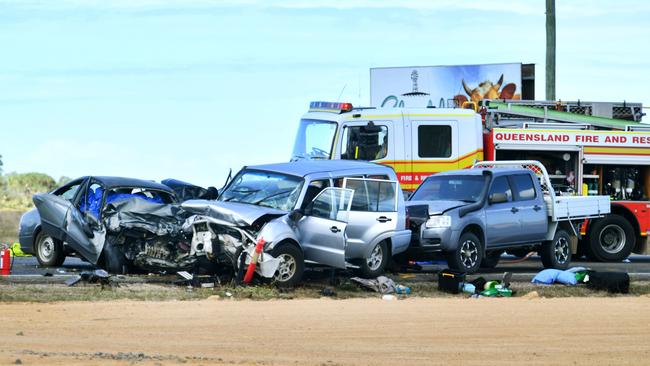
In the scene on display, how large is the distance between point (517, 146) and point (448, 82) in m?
16.8

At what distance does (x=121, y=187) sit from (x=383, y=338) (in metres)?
7.46

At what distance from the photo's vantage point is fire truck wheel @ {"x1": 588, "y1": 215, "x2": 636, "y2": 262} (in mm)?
24859

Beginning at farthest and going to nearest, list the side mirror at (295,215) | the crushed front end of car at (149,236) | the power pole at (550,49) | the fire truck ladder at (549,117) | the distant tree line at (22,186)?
the distant tree line at (22,186) < the power pole at (550,49) < the fire truck ladder at (549,117) < the crushed front end of car at (149,236) < the side mirror at (295,215)

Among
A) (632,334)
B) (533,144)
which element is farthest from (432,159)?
(632,334)

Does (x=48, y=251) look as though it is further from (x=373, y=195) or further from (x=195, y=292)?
(x=373, y=195)

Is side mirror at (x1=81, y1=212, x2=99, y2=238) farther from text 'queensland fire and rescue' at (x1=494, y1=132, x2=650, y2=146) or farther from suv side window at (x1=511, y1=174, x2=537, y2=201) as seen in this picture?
text 'queensland fire and rescue' at (x1=494, y1=132, x2=650, y2=146)

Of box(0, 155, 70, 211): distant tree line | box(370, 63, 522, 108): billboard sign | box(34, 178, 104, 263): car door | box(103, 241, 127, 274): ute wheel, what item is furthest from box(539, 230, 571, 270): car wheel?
box(0, 155, 70, 211): distant tree line

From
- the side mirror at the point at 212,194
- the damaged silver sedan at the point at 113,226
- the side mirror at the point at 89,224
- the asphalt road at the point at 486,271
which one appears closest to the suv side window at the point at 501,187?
the asphalt road at the point at 486,271

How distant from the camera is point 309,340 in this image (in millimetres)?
12734

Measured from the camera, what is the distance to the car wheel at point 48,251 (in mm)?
19953

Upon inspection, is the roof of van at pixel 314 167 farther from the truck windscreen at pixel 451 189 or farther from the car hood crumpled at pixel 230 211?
the truck windscreen at pixel 451 189

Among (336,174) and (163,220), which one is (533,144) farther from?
(163,220)

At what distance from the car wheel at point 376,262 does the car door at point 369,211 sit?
0.20 m

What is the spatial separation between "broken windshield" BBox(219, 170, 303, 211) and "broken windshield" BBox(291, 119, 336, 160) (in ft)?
16.2
